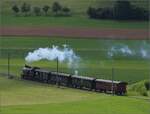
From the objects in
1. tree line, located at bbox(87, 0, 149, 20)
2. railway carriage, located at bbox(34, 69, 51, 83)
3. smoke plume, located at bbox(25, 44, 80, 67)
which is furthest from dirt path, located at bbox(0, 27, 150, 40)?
railway carriage, located at bbox(34, 69, 51, 83)

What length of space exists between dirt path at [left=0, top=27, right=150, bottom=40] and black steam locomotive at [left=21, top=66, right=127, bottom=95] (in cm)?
2113

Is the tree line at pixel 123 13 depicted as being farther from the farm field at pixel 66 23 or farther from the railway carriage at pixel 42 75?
the railway carriage at pixel 42 75

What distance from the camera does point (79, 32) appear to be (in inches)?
3391

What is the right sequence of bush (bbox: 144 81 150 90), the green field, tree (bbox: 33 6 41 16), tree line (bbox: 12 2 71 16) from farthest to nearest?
tree line (bbox: 12 2 71 16)
tree (bbox: 33 6 41 16)
the green field
bush (bbox: 144 81 150 90)

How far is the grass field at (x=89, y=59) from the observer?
213ft

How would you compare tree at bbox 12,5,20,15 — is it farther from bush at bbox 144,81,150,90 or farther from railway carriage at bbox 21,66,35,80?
bush at bbox 144,81,150,90

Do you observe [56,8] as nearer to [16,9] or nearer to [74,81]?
[16,9]

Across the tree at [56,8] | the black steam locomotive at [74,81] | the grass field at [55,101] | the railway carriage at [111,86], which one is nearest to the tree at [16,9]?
the tree at [56,8]

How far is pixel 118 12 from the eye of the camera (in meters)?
94.6

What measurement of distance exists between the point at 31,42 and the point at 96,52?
9.35 m

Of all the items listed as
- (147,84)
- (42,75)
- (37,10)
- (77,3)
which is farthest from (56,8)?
(147,84)

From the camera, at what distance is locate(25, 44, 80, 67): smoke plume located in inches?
2746

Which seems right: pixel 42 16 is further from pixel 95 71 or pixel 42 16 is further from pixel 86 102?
pixel 86 102

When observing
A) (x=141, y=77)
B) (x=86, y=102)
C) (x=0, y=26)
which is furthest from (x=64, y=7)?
(x=86, y=102)
